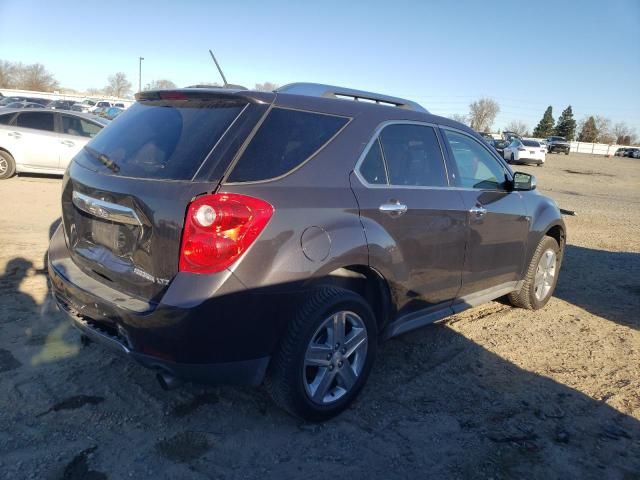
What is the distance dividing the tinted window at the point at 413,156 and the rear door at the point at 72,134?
30.3ft

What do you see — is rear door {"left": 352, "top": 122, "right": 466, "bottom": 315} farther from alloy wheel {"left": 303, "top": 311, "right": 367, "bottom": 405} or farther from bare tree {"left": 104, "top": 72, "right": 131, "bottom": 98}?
bare tree {"left": 104, "top": 72, "right": 131, "bottom": 98}

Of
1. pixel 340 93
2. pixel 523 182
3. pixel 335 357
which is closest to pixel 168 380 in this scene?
pixel 335 357

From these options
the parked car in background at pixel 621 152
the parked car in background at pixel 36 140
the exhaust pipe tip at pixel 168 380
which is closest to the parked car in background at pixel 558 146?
the parked car in background at pixel 621 152

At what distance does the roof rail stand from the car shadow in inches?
123

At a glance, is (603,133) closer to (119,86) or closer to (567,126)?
(567,126)

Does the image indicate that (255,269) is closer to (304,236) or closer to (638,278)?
(304,236)

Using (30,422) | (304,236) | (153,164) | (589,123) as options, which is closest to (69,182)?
(153,164)

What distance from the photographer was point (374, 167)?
323 cm

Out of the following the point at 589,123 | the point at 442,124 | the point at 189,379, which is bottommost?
the point at 189,379

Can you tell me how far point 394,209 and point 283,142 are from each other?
33.0 inches

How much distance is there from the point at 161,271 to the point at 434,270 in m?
1.91

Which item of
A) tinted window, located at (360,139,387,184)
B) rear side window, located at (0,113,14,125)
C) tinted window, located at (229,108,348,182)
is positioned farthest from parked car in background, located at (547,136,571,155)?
tinted window, located at (229,108,348,182)

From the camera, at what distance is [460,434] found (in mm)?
2975

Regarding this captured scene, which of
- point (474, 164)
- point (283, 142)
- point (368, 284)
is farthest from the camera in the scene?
point (474, 164)
